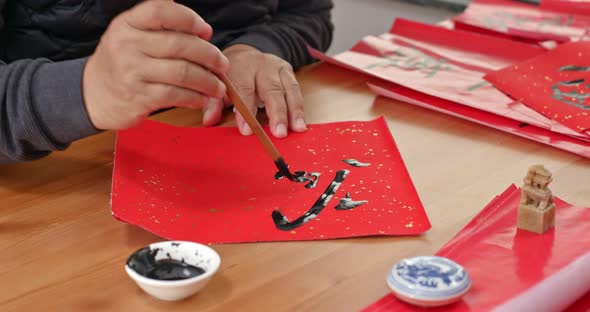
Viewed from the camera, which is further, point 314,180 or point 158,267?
point 314,180

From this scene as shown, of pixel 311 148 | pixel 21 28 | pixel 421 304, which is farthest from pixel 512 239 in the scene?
pixel 21 28

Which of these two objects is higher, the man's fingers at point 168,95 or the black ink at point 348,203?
the man's fingers at point 168,95

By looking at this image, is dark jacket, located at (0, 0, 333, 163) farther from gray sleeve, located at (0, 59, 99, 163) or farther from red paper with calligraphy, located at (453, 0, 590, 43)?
red paper with calligraphy, located at (453, 0, 590, 43)

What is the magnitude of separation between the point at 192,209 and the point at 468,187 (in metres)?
0.30

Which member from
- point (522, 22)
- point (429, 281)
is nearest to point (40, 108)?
point (429, 281)

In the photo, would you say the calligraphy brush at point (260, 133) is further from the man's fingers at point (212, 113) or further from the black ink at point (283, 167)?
the man's fingers at point (212, 113)

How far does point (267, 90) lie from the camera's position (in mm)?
1039

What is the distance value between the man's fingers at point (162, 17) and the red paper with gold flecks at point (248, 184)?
173 millimetres

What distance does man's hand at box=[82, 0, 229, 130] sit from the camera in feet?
2.48

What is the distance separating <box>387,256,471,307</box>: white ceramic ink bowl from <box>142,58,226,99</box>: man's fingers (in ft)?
0.96

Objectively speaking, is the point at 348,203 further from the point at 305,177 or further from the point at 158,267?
the point at 158,267

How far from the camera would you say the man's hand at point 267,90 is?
3.25 ft

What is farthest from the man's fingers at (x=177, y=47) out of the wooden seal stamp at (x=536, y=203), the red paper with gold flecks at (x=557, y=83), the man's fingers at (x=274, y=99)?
the red paper with gold flecks at (x=557, y=83)

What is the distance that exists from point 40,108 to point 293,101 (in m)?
0.33
